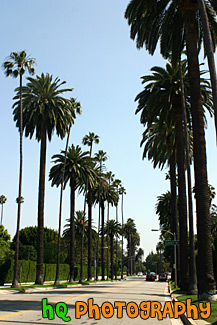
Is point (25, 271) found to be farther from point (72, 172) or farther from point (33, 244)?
point (33, 244)

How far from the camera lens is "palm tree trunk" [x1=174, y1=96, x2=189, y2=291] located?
2726cm

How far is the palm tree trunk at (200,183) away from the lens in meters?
16.4

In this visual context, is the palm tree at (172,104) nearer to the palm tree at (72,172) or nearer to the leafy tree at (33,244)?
the palm tree at (72,172)

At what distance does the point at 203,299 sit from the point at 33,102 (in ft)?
94.5

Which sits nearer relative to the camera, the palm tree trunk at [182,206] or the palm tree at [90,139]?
the palm tree trunk at [182,206]

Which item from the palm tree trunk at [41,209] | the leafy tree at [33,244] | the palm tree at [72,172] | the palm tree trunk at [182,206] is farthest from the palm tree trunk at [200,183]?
the leafy tree at [33,244]

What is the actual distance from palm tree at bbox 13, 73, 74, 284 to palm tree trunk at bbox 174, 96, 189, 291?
1460cm

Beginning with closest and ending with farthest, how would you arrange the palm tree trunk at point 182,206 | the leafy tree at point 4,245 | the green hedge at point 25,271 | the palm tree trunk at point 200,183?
the palm tree trunk at point 200,183, the palm tree trunk at point 182,206, the green hedge at point 25,271, the leafy tree at point 4,245

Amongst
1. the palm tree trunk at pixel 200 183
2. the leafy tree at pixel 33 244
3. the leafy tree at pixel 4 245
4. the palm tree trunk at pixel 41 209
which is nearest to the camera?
the palm tree trunk at pixel 200 183

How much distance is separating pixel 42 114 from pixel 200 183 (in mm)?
25107

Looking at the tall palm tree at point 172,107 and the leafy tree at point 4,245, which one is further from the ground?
the tall palm tree at point 172,107

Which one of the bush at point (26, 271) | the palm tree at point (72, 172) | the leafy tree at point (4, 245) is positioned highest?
the palm tree at point (72, 172)

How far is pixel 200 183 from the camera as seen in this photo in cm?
1764

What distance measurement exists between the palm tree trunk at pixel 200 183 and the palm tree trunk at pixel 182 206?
9.99m
